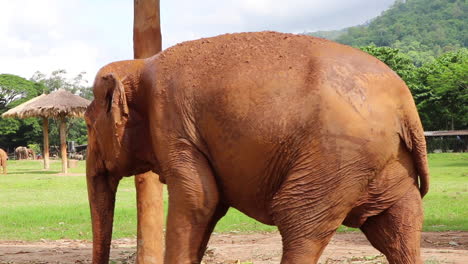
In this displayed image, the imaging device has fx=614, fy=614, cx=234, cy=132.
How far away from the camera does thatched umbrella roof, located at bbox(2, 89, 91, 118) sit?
84.1ft

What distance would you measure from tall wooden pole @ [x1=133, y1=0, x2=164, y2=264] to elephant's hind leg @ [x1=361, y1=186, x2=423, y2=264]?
2766 millimetres

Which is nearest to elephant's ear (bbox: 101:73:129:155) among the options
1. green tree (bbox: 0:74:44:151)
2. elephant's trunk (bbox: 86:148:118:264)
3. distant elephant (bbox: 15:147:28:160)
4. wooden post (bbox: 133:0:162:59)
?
elephant's trunk (bbox: 86:148:118:264)

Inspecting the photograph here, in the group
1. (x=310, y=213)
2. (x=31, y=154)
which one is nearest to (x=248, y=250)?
(x=310, y=213)

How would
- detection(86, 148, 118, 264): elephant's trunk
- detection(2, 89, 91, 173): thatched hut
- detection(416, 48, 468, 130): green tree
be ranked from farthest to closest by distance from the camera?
detection(416, 48, 468, 130): green tree, detection(2, 89, 91, 173): thatched hut, detection(86, 148, 118, 264): elephant's trunk

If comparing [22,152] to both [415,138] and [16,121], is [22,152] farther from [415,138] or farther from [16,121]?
[415,138]

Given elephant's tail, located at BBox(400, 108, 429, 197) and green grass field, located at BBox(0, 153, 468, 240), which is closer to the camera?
elephant's tail, located at BBox(400, 108, 429, 197)

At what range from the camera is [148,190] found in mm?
5727

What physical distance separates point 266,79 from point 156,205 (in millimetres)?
2900

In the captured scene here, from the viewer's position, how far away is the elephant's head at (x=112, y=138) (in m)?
3.71

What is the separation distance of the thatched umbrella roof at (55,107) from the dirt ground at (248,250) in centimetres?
1716

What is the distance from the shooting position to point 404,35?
362 ft

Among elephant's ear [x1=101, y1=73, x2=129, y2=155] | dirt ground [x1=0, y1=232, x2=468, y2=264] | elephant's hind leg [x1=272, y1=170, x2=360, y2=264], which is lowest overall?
dirt ground [x1=0, y1=232, x2=468, y2=264]

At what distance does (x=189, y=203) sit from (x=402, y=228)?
46.2 inches

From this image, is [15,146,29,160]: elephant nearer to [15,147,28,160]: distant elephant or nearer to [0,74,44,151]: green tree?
[15,147,28,160]: distant elephant
